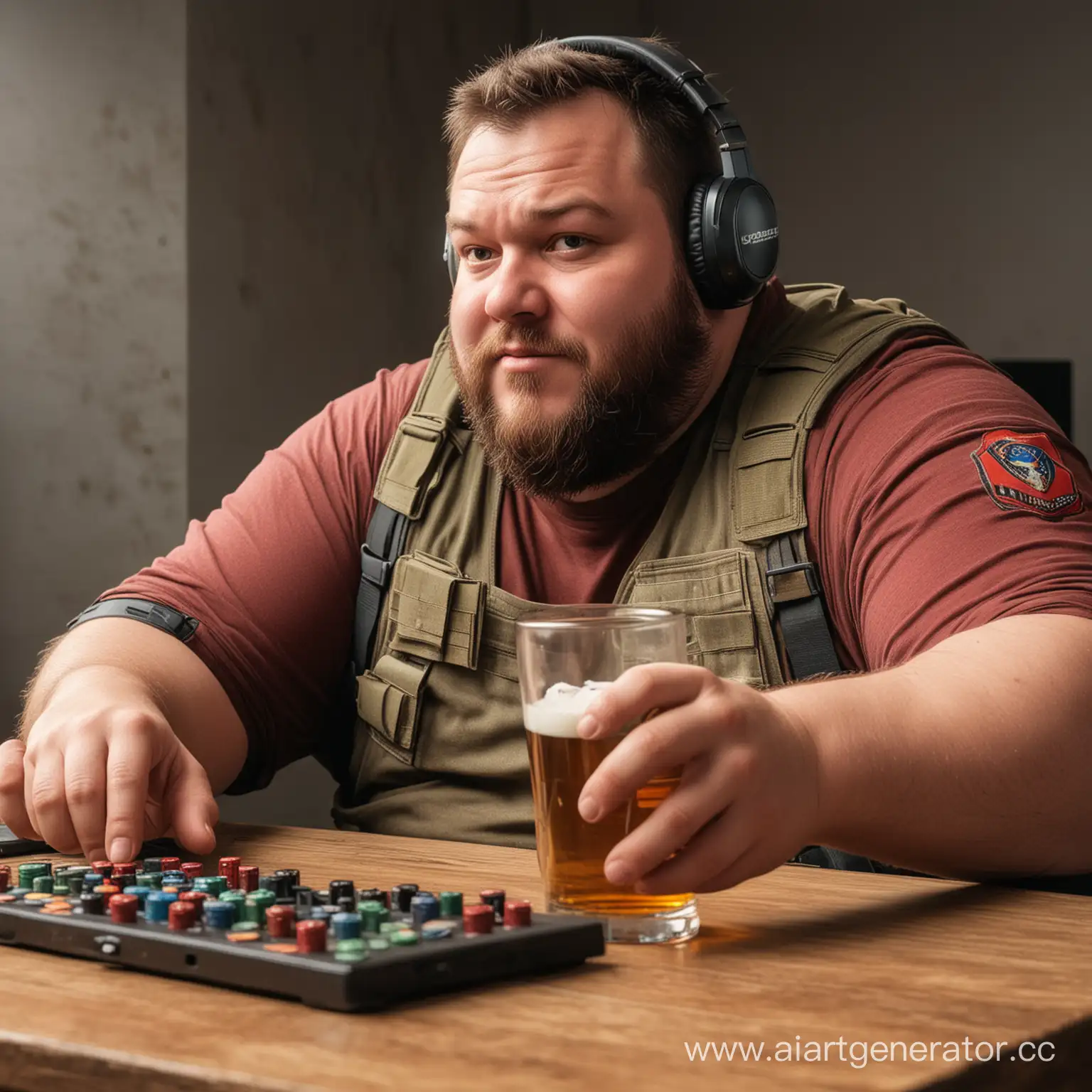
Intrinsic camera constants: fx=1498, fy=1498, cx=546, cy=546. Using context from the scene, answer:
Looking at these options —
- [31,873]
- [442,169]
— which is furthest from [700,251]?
[442,169]

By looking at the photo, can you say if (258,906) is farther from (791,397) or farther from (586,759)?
(791,397)

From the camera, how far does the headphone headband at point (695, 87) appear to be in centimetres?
144

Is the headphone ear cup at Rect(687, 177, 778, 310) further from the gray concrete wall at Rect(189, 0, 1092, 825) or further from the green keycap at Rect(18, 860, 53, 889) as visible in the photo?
the gray concrete wall at Rect(189, 0, 1092, 825)

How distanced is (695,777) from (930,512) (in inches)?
20.4

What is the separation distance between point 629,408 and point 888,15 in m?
2.82

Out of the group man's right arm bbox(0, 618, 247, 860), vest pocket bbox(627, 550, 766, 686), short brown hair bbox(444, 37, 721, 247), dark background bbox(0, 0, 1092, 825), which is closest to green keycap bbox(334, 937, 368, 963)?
man's right arm bbox(0, 618, 247, 860)

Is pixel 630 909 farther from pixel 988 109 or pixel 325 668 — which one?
pixel 988 109

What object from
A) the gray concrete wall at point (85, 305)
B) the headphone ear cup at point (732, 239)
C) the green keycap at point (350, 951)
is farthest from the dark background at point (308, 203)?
the green keycap at point (350, 951)

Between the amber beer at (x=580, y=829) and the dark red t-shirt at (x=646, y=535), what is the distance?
42 centimetres

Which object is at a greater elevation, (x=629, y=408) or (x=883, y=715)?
(x=629, y=408)

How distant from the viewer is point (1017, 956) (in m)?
0.76

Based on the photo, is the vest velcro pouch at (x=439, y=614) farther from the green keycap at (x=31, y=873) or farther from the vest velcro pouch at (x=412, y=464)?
the green keycap at (x=31, y=873)

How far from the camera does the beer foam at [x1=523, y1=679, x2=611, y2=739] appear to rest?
77 centimetres

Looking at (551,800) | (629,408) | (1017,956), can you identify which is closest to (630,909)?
(551,800)
